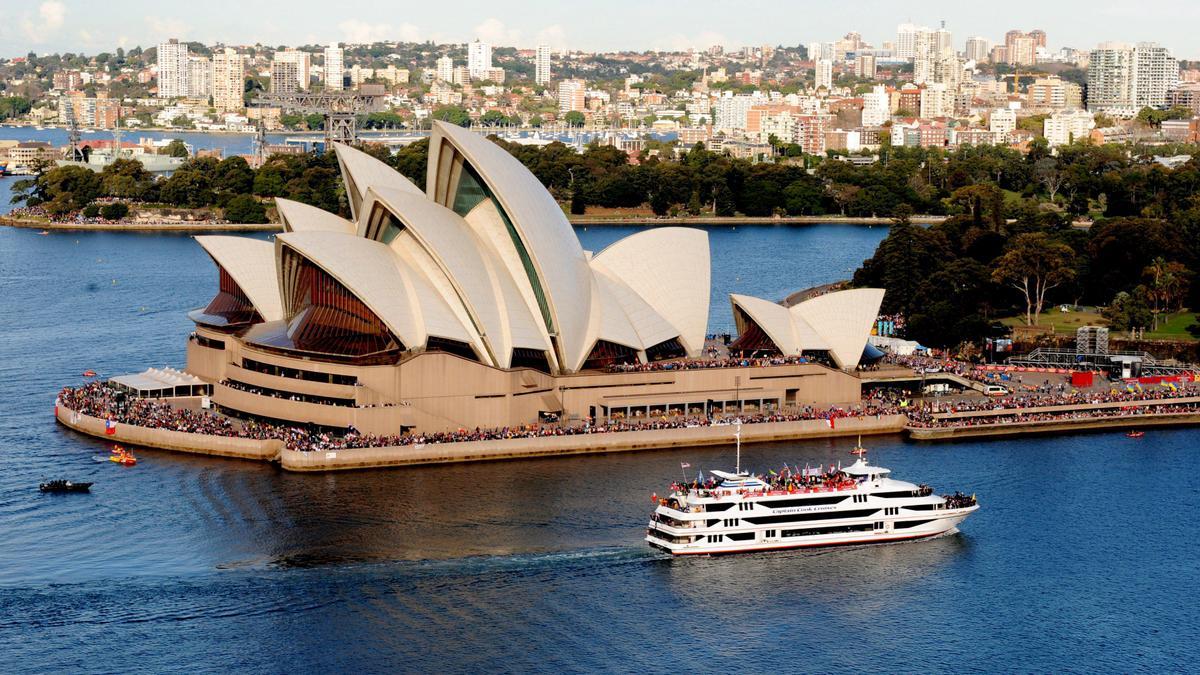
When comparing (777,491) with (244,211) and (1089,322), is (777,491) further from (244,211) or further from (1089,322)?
(244,211)

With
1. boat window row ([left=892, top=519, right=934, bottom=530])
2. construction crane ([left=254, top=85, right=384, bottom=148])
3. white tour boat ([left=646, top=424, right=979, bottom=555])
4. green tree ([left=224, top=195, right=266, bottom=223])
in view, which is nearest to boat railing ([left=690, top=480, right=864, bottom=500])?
white tour boat ([left=646, top=424, right=979, bottom=555])

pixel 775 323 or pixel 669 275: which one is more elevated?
pixel 669 275

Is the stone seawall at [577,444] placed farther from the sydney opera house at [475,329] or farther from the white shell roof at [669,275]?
the white shell roof at [669,275]

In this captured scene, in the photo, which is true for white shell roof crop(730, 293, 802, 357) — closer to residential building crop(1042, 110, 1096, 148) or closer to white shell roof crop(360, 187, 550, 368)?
white shell roof crop(360, 187, 550, 368)

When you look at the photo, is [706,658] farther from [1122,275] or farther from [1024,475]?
[1122,275]

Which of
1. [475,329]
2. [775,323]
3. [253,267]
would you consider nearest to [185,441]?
[475,329]
